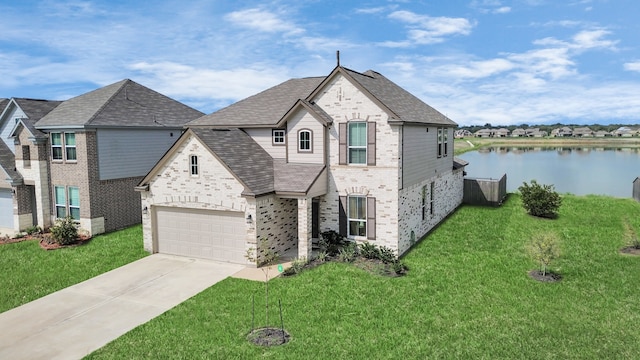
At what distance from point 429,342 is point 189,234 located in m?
11.3

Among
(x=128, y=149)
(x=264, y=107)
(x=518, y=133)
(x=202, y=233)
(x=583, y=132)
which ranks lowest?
(x=202, y=233)

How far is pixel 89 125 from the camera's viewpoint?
21.4 m

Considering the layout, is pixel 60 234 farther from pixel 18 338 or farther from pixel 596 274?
pixel 596 274

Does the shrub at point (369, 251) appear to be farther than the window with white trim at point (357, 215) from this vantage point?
No

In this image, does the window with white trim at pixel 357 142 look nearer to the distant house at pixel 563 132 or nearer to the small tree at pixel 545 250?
the small tree at pixel 545 250

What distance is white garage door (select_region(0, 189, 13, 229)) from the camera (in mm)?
25016

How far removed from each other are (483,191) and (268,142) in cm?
1634

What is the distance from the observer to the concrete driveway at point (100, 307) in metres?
A: 10.8

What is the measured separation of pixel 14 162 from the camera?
2466cm

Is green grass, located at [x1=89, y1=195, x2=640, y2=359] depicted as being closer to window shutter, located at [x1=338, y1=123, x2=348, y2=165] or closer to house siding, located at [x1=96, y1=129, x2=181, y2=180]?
window shutter, located at [x1=338, y1=123, x2=348, y2=165]

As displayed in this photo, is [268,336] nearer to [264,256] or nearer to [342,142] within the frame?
[264,256]

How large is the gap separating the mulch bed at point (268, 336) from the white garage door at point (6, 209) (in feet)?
70.4

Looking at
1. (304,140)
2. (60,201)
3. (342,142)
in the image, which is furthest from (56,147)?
(342,142)

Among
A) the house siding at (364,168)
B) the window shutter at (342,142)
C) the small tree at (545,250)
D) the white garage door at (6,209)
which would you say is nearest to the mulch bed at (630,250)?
the small tree at (545,250)
